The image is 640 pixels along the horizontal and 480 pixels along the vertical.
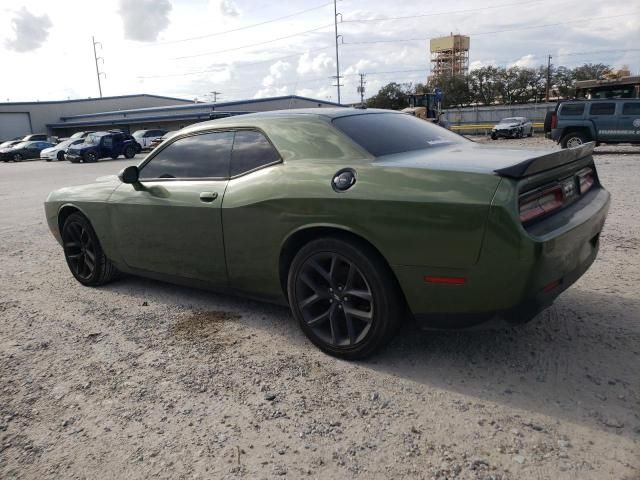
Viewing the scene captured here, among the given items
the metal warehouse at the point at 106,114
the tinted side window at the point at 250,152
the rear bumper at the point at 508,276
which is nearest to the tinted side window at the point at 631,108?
the rear bumper at the point at 508,276

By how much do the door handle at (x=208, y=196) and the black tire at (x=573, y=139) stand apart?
15260 mm

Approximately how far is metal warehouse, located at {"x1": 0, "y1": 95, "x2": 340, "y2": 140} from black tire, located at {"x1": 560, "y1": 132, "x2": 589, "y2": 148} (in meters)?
35.5

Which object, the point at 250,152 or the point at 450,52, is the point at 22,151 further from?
the point at 450,52

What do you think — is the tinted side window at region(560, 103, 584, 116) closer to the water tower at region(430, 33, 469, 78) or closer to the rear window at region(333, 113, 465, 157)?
the rear window at region(333, 113, 465, 157)

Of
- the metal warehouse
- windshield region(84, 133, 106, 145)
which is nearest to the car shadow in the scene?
windshield region(84, 133, 106, 145)

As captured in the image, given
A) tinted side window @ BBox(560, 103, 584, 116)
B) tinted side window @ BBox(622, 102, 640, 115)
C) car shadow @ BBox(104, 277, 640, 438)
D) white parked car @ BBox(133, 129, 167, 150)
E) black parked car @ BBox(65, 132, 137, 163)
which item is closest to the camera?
car shadow @ BBox(104, 277, 640, 438)

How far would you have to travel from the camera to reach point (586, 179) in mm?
3486

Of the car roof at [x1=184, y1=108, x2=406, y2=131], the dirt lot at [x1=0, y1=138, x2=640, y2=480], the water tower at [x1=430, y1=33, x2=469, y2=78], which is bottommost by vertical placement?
the dirt lot at [x1=0, y1=138, x2=640, y2=480]

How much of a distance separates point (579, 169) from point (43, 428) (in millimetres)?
3410

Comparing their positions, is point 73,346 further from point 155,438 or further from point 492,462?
point 492,462

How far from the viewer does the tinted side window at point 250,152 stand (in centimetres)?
355

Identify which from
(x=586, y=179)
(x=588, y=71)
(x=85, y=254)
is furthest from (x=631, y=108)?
(x=588, y=71)

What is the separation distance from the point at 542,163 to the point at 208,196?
2.17 meters

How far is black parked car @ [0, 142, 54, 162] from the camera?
35.3 metres
